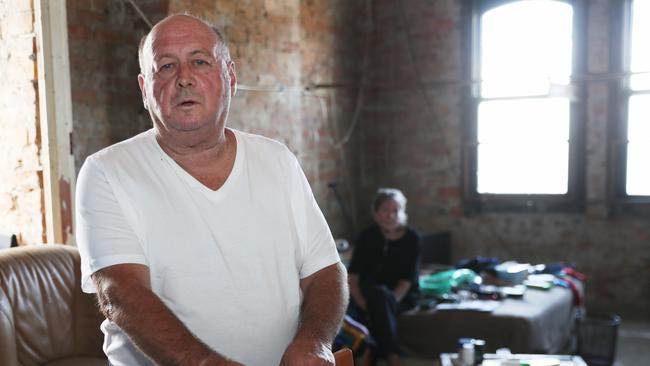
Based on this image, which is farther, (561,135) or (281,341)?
(561,135)

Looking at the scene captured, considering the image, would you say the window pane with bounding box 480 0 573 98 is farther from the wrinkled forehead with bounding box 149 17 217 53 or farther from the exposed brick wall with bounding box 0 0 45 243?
the wrinkled forehead with bounding box 149 17 217 53

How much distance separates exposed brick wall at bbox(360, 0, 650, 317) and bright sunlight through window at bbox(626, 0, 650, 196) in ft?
0.69

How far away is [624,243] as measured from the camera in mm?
5602

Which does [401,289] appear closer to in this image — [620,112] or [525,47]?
[620,112]

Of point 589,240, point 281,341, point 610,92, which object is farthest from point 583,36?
point 281,341

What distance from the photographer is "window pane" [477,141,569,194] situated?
581 cm

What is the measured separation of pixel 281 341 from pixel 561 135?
15.9ft

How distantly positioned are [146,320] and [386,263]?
3.18 meters

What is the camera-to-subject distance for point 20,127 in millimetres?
3211

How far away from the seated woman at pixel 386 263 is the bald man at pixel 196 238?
2659mm

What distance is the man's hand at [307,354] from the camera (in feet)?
4.43

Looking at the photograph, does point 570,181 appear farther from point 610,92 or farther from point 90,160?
point 90,160

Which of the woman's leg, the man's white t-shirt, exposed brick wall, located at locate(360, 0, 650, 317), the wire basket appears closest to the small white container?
the woman's leg

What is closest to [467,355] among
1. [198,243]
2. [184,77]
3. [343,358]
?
[343,358]
